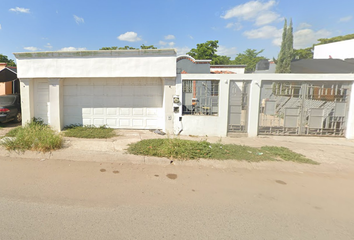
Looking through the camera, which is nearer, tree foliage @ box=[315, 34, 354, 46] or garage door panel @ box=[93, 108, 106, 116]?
garage door panel @ box=[93, 108, 106, 116]

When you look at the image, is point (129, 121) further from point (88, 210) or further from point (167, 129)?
point (88, 210)

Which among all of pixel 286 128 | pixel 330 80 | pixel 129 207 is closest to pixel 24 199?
pixel 129 207

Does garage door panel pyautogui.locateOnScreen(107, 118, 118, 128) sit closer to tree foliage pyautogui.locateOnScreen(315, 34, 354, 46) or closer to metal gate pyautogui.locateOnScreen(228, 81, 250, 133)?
metal gate pyautogui.locateOnScreen(228, 81, 250, 133)

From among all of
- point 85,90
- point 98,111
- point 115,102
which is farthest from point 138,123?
point 85,90

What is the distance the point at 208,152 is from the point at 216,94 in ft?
10.3

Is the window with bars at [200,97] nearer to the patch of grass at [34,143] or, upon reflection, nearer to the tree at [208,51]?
the patch of grass at [34,143]

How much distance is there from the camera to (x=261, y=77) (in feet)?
25.7

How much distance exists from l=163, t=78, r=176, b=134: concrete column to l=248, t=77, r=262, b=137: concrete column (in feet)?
10.2

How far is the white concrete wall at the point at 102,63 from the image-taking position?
308 inches

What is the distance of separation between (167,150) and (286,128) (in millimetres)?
5491

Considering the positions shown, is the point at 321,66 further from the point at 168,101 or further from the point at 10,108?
the point at 10,108

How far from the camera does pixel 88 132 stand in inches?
309

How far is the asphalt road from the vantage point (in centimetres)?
267

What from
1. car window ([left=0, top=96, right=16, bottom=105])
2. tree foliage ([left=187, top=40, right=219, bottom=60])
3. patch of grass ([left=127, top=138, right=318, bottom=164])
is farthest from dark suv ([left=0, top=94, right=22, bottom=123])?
tree foliage ([left=187, top=40, right=219, bottom=60])
